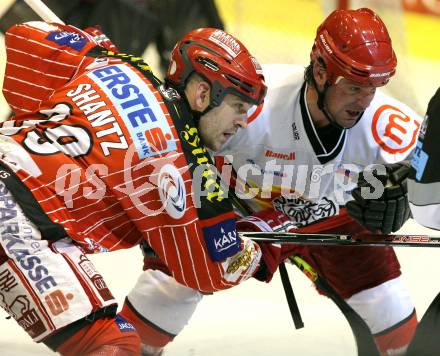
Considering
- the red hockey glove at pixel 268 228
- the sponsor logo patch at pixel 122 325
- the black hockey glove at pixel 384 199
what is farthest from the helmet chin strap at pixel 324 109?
the sponsor logo patch at pixel 122 325

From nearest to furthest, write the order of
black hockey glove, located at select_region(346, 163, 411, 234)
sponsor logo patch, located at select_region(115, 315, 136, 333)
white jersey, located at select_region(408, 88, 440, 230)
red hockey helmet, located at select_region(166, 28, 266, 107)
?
white jersey, located at select_region(408, 88, 440, 230) < sponsor logo patch, located at select_region(115, 315, 136, 333) < red hockey helmet, located at select_region(166, 28, 266, 107) < black hockey glove, located at select_region(346, 163, 411, 234)

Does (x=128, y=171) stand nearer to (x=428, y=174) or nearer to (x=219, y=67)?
(x=219, y=67)

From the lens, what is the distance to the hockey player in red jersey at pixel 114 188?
259 cm

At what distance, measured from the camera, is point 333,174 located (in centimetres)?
335

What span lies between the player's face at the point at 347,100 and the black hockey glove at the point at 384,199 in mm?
204

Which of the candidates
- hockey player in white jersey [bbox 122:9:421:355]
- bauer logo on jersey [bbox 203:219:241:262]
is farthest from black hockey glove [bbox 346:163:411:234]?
bauer logo on jersey [bbox 203:219:241:262]

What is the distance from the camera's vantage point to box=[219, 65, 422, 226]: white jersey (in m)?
3.28

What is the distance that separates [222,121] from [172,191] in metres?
0.30

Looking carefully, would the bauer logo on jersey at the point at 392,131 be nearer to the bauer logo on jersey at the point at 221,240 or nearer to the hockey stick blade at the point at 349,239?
the hockey stick blade at the point at 349,239

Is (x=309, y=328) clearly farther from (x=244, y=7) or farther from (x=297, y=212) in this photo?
(x=244, y=7)

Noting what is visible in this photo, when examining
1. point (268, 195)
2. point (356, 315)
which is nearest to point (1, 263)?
point (268, 195)

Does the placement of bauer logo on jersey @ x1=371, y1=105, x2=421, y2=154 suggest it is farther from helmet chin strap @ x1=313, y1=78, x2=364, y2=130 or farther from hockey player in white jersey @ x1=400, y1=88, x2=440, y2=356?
hockey player in white jersey @ x1=400, y1=88, x2=440, y2=356

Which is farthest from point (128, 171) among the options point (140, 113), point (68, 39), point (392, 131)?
point (392, 131)

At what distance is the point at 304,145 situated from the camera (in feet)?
10.8
